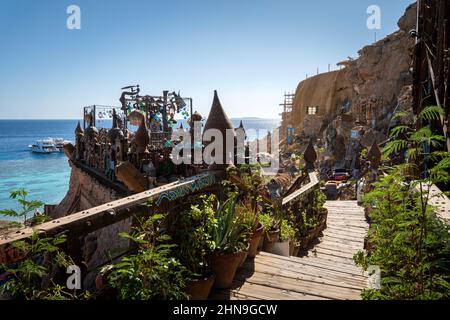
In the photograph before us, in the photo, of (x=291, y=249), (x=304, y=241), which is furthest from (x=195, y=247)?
(x=304, y=241)

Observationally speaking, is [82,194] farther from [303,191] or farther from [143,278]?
[143,278]

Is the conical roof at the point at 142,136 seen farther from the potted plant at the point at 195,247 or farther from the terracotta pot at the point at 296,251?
the potted plant at the point at 195,247

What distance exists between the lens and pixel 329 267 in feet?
15.0

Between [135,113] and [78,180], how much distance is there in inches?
227

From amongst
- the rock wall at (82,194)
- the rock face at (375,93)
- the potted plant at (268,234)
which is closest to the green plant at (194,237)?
the potted plant at (268,234)

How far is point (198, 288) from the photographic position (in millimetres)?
2967

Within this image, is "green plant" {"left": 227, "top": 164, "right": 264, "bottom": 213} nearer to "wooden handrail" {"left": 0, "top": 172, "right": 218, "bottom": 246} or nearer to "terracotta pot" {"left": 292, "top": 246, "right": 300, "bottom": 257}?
"wooden handrail" {"left": 0, "top": 172, "right": 218, "bottom": 246}

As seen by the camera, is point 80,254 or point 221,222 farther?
point 221,222

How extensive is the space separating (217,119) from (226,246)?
1.63m

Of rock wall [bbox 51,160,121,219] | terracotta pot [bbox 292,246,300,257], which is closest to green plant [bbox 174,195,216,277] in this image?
terracotta pot [bbox 292,246,300,257]

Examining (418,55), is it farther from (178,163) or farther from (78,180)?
(78,180)

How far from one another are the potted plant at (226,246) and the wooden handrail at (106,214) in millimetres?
458

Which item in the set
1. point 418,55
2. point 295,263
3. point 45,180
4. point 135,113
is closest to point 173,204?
point 295,263

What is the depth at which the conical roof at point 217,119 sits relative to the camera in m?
4.12
